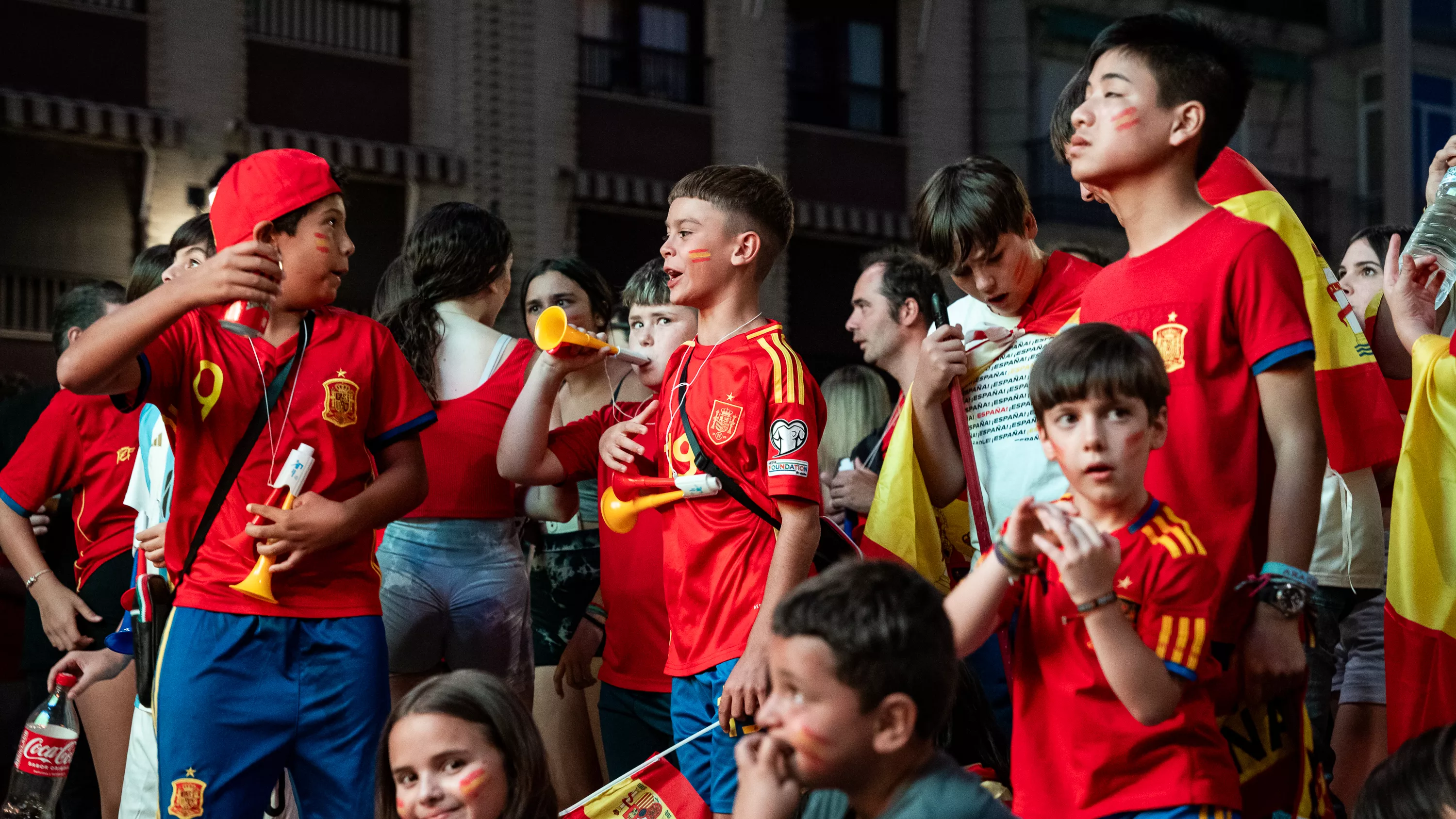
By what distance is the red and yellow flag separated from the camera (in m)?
3.44

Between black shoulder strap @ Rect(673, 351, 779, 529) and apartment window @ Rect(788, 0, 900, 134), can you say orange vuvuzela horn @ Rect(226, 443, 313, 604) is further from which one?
apartment window @ Rect(788, 0, 900, 134)

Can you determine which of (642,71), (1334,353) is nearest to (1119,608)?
(1334,353)

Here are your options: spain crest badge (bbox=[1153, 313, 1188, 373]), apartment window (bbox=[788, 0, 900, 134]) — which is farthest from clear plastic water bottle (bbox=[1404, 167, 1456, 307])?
apartment window (bbox=[788, 0, 900, 134])

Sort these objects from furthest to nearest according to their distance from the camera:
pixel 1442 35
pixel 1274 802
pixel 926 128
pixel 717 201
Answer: pixel 1442 35 < pixel 926 128 < pixel 717 201 < pixel 1274 802

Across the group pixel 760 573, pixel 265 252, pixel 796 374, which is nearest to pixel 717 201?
pixel 796 374

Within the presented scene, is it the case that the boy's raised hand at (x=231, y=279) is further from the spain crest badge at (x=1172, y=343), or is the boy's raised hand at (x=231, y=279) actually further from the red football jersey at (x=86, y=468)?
the red football jersey at (x=86, y=468)

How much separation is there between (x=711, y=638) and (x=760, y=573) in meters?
0.19

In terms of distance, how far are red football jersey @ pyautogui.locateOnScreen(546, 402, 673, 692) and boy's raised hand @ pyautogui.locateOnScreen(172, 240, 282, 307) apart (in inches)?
46.5

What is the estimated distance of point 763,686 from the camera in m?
3.10

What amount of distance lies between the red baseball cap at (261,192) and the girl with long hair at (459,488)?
1057mm

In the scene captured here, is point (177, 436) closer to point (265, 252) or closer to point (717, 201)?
point (265, 252)

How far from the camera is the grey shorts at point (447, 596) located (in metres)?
4.15

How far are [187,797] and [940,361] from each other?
190 cm

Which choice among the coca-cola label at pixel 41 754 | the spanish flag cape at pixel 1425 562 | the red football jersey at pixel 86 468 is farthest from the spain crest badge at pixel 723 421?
the red football jersey at pixel 86 468
